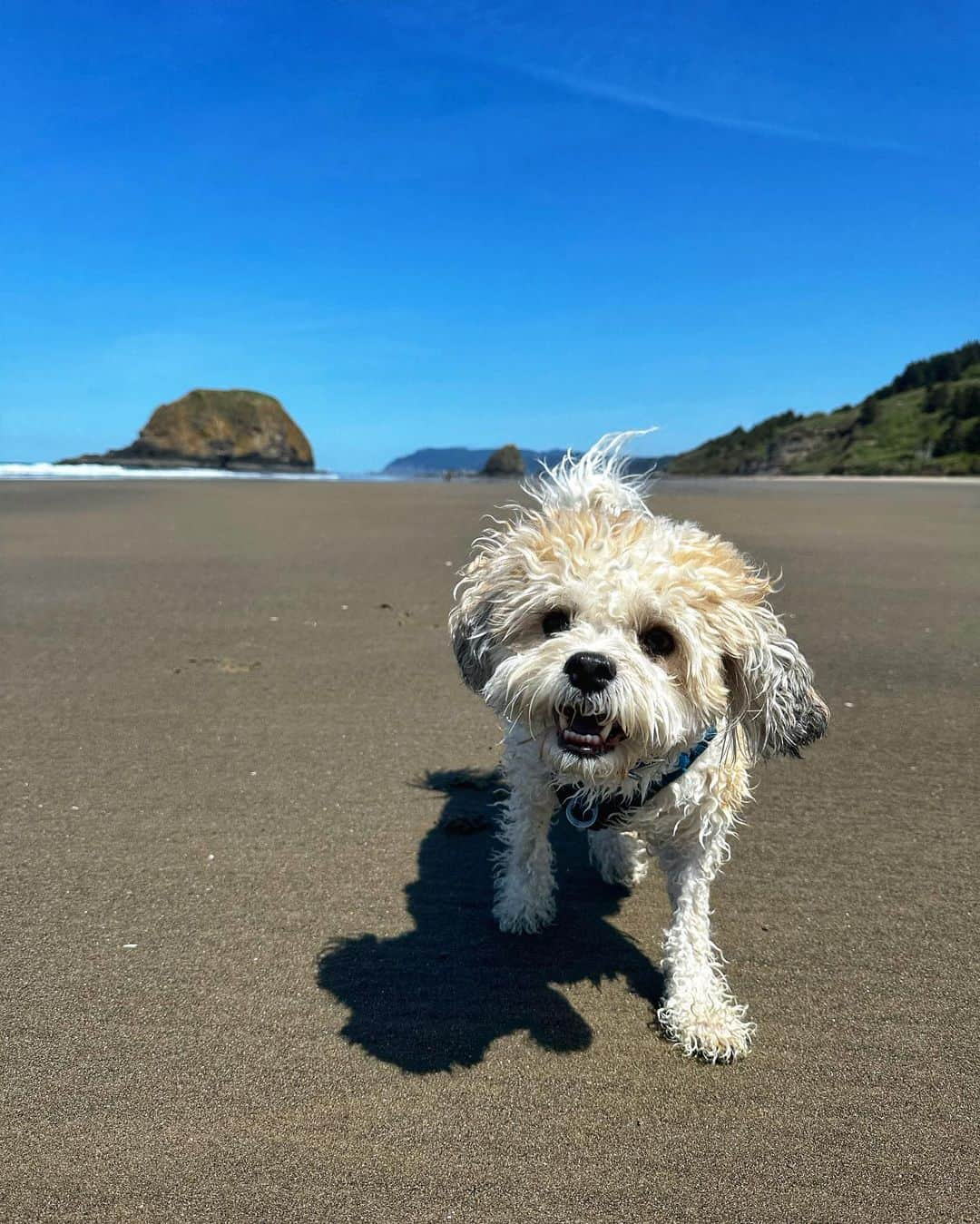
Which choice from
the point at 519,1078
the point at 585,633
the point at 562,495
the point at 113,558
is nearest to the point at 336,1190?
the point at 519,1078

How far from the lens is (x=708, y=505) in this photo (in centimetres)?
2355

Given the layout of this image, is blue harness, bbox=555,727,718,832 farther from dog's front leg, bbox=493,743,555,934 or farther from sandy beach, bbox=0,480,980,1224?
sandy beach, bbox=0,480,980,1224

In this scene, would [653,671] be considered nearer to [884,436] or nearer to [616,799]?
[616,799]

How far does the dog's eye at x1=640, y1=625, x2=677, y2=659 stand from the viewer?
292cm

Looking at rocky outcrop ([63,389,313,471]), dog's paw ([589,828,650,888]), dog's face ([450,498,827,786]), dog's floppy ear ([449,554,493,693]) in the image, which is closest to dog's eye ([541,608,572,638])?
dog's face ([450,498,827,786])

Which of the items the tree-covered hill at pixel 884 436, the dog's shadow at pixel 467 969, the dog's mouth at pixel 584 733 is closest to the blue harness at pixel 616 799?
the dog's mouth at pixel 584 733

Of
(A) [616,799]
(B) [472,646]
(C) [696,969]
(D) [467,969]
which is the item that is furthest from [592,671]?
(D) [467,969]

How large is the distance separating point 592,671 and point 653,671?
0.78ft

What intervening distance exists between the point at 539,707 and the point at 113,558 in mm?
10821

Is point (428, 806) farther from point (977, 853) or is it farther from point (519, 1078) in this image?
point (977, 853)

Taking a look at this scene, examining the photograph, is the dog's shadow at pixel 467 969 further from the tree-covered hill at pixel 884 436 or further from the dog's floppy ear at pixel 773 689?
the tree-covered hill at pixel 884 436

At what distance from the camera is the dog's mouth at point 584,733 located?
9.15ft

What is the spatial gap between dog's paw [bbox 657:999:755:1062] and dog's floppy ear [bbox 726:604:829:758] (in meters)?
1.02

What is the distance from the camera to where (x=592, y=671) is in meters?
2.70
